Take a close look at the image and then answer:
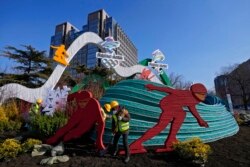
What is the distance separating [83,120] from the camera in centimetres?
735

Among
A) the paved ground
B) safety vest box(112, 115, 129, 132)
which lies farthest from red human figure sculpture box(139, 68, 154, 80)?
safety vest box(112, 115, 129, 132)

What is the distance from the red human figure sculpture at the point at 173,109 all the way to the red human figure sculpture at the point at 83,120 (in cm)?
150

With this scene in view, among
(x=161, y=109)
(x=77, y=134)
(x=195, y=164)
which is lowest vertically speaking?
(x=195, y=164)

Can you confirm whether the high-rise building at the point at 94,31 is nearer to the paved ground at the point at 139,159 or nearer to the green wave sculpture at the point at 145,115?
the green wave sculpture at the point at 145,115

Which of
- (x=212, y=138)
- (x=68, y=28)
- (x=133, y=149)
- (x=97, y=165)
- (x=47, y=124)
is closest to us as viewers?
(x=97, y=165)

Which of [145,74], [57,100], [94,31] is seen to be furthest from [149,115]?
[94,31]

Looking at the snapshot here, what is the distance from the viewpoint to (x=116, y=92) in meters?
8.72

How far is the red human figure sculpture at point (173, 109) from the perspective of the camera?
746 centimetres

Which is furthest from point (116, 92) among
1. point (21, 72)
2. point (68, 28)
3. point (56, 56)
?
point (68, 28)

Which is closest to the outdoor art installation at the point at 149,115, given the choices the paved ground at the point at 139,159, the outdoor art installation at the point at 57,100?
the paved ground at the point at 139,159

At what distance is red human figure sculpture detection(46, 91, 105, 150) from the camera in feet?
22.9

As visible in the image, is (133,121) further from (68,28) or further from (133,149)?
(68,28)

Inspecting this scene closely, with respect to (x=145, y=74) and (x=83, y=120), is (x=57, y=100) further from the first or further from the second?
(x=145, y=74)

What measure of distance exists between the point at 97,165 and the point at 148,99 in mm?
2989
